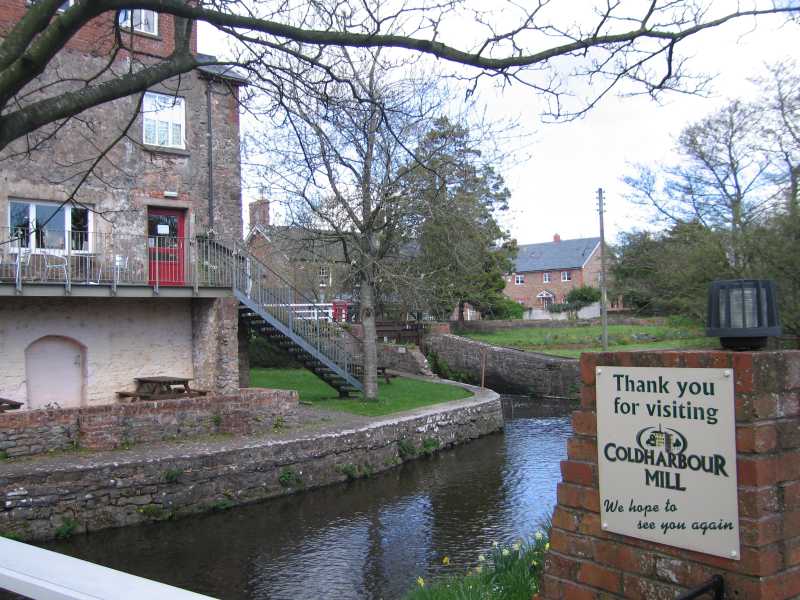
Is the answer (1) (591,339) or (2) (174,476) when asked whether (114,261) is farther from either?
(1) (591,339)

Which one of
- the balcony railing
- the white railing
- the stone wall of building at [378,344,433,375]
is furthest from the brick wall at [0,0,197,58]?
the stone wall of building at [378,344,433,375]

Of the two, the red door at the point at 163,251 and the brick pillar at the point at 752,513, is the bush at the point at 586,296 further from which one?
the brick pillar at the point at 752,513

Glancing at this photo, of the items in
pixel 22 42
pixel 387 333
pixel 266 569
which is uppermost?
pixel 22 42

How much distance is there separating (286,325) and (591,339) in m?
20.3

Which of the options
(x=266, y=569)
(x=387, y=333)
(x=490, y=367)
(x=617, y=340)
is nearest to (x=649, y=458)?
(x=266, y=569)

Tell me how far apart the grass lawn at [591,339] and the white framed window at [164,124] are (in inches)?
737

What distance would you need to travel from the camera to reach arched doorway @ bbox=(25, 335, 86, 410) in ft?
49.2

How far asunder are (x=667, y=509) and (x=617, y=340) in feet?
105

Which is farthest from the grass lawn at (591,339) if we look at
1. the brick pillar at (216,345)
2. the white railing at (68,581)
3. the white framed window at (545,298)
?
the white railing at (68,581)

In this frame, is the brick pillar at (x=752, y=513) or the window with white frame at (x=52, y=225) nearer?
the brick pillar at (x=752, y=513)

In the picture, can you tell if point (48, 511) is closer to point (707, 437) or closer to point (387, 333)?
point (707, 437)

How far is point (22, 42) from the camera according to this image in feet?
15.3

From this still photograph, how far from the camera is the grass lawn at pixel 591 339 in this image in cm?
3153

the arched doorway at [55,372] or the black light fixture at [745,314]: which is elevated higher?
the black light fixture at [745,314]
